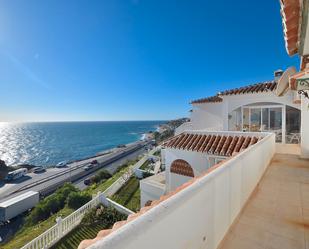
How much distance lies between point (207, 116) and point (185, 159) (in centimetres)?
1068

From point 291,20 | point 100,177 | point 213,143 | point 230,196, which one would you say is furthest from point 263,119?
point 100,177

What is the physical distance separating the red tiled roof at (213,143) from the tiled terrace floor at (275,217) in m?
2.43

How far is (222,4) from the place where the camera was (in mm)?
17406

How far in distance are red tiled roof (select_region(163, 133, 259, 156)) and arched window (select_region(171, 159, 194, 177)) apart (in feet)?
2.69

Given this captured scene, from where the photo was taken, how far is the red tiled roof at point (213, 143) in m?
7.92

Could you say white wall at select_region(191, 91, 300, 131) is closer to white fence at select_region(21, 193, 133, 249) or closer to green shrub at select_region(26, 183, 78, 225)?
white fence at select_region(21, 193, 133, 249)

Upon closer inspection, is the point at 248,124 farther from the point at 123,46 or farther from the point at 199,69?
the point at 199,69

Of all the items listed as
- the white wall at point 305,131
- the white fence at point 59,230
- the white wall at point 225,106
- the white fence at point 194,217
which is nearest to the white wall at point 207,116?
the white wall at point 225,106

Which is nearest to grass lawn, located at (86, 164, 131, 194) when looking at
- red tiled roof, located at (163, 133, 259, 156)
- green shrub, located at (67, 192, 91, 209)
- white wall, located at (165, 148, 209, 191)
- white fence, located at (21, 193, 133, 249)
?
green shrub, located at (67, 192, 91, 209)

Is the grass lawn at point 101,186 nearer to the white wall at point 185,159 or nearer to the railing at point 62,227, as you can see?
the railing at point 62,227

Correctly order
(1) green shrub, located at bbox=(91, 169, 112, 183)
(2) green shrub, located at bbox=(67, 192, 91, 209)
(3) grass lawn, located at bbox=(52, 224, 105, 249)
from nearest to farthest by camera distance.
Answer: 1. (3) grass lawn, located at bbox=(52, 224, 105, 249)
2. (2) green shrub, located at bbox=(67, 192, 91, 209)
3. (1) green shrub, located at bbox=(91, 169, 112, 183)

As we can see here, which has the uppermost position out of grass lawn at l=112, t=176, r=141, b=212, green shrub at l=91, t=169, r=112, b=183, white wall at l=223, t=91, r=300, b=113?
white wall at l=223, t=91, r=300, b=113

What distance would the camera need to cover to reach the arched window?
30.2 feet

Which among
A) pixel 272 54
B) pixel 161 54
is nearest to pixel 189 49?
pixel 161 54
